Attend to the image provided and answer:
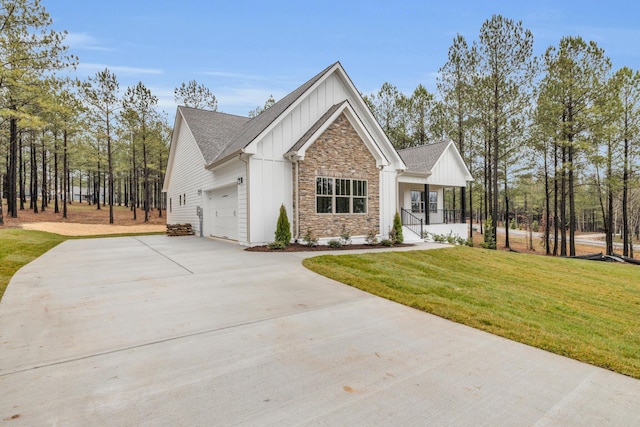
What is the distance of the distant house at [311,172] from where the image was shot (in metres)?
11.1

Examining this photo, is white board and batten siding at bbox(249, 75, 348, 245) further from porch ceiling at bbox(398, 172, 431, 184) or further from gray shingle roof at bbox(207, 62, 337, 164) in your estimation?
porch ceiling at bbox(398, 172, 431, 184)

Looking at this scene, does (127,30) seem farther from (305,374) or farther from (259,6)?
(305,374)

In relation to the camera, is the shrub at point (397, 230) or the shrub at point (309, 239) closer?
the shrub at point (309, 239)

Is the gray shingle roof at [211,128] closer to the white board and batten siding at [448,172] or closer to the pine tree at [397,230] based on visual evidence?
the pine tree at [397,230]

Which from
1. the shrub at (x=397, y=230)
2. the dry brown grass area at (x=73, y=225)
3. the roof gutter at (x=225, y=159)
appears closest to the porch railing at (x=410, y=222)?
the shrub at (x=397, y=230)

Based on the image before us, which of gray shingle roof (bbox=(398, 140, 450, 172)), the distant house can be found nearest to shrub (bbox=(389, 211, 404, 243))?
the distant house

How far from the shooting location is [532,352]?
3.21 m

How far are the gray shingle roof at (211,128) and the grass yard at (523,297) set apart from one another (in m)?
9.98

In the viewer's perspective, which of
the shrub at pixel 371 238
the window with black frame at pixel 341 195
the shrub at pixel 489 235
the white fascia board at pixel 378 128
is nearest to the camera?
the window with black frame at pixel 341 195

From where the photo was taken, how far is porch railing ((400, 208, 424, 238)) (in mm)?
16270

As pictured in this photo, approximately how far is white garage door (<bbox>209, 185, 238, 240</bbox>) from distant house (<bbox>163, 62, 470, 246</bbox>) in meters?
0.04

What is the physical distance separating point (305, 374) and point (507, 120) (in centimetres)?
2465

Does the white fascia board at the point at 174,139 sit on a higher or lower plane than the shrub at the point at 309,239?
higher

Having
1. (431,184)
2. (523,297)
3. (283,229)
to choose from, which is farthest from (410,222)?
(523,297)
